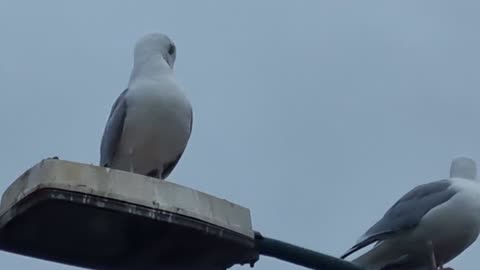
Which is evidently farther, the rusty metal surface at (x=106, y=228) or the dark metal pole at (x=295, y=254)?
the dark metal pole at (x=295, y=254)

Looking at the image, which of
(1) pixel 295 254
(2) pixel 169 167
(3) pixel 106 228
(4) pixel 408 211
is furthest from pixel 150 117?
(3) pixel 106 228

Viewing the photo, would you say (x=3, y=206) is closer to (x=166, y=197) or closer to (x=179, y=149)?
(x=166, y=197)

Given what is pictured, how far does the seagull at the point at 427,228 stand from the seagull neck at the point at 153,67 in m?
1.52

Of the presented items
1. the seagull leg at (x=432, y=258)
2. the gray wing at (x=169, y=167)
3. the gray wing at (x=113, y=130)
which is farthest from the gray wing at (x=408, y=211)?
the gray wing at (x=113, y=130)

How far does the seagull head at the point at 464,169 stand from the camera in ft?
24.8

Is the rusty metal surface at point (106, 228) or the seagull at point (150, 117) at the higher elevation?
the seagull at point (150, 117)

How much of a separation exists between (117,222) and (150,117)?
3403mm

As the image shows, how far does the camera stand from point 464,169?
762 cm

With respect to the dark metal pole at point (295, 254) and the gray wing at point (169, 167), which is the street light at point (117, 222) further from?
the gray wing at point (169, 167)

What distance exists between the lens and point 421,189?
7.49 metres

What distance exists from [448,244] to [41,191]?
11.2 feet

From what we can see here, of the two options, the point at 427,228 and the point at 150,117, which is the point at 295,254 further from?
the point at 150,117

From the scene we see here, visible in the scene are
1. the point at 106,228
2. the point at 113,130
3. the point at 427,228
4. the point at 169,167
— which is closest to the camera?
the point at 106,228

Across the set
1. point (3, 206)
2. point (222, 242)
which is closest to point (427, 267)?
point (222, 242)
